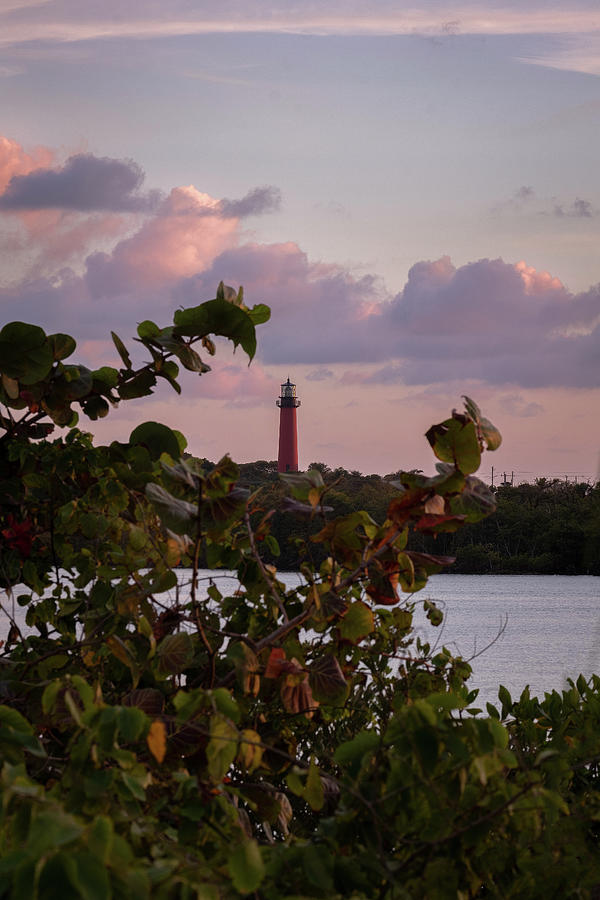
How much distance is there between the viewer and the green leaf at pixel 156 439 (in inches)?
79.8

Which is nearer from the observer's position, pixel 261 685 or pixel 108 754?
pixel 108 754

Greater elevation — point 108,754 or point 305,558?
point 305,558

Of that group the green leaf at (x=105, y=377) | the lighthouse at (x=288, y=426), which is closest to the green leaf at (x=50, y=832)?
the green leaf at (x=105, y=377)

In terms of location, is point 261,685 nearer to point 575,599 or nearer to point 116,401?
point 116,401

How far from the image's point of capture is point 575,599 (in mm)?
46844

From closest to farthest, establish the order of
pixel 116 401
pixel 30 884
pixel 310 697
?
pixel 30 884, pixel 310 697, pixel 116 401

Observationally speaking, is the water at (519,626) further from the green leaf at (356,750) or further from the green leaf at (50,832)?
the green leaf at (50,832)

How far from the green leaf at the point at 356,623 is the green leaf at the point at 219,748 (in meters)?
0.60

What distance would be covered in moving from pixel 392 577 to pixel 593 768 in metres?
0.74

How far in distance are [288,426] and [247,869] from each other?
175ft

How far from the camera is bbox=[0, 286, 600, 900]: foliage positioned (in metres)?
0.96

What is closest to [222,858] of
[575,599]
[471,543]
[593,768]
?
[593,768]

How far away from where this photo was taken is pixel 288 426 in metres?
54.2

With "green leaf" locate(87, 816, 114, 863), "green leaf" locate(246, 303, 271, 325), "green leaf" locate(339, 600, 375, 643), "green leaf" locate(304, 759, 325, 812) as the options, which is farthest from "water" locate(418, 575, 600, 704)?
"green leaf" locate(87, 816, 114, 863)
